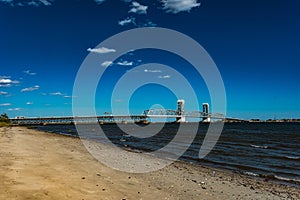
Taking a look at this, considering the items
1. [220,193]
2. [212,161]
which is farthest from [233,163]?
[220,193]

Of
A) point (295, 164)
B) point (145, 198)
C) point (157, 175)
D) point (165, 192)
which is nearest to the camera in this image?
point (145, 198)

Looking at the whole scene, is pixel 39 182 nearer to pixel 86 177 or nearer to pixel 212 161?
pixel 86 177

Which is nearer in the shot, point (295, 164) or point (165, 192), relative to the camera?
point (165, 192)

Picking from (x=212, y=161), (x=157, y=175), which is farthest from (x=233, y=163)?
(x=157, y=175)

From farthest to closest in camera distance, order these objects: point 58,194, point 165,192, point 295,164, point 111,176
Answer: point 295,164
point 111,176
point 165,192
point 58,194

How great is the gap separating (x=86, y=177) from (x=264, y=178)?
11.8m

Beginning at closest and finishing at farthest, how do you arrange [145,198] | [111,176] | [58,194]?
1. [58,194]
2. [145,198]
3. [111,176]

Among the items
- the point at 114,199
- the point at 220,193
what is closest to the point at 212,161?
the point at 220,193

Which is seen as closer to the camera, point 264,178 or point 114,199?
point 114,199

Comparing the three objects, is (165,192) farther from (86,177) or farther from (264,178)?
(264,178)

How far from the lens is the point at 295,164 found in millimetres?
25750

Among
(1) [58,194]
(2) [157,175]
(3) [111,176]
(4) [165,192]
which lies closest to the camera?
(1) [58,194]

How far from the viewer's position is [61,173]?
1489cm

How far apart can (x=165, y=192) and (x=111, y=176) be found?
3.92 m
